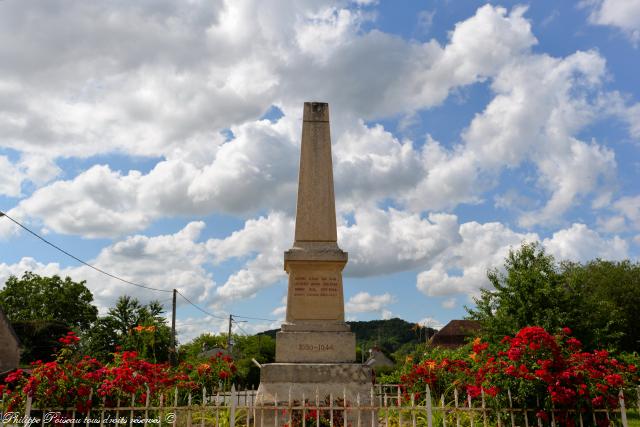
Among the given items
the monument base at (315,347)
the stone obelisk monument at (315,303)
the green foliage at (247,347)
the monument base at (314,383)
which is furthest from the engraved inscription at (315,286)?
the green foliage at (247,347)

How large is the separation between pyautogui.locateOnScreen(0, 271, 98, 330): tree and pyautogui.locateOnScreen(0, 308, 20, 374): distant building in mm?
17945

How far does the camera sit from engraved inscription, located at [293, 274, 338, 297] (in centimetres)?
905

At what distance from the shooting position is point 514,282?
493 inches

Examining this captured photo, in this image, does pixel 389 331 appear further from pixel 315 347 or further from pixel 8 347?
pixel 315 347

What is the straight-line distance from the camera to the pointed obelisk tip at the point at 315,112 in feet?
32.7

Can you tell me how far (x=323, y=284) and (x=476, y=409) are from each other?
128 inches

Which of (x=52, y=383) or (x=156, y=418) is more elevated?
(x=52, y=383)

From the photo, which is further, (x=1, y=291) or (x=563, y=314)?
(x=1, y=291)

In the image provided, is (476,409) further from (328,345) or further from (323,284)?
(323,284)

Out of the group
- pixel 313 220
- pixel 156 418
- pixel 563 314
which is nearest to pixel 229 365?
pixel 156 418

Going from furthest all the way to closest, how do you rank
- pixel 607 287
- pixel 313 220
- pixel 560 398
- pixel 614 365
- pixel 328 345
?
pixel 607 287 → pixel 313 220 → pixel 328 345 → pixel 614 365 → pixel 560 398

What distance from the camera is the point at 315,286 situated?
9086 millimetres

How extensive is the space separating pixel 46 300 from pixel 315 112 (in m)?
46.3

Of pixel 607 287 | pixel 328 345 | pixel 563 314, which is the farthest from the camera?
pixel 607 287
